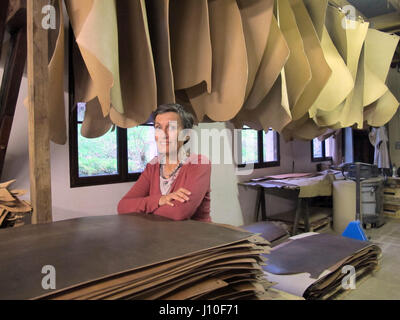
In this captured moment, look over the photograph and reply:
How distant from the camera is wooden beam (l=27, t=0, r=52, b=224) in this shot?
0.66m

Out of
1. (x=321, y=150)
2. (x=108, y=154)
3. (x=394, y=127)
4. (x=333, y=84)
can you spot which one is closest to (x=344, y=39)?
(x=333, y=84)

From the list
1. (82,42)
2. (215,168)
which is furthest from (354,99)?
(215,168)

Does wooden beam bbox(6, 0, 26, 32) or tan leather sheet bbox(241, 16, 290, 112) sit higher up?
wooden beam bbox(6, 0, 26, 32)

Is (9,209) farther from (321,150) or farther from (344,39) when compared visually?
(321,150)

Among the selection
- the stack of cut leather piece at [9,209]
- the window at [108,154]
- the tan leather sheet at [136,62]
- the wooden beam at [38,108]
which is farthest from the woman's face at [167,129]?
the window at [108,154]

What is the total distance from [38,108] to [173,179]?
1.76 ft

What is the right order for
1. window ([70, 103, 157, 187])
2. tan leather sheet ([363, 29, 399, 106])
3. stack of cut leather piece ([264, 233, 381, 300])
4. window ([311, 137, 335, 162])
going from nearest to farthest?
stack of cut leather piece ([264, 233, 381, 300]) < tan leather sheet ([363, 29, 399, 106]) < window ([70, 103, 157, 187]) < window ([311, 137, 335, 162])

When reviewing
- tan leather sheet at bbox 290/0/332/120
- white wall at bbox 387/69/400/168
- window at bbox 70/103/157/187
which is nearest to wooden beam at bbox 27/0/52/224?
tan leather sheet at bbox 290/0/332/120

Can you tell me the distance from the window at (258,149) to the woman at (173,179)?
297cm

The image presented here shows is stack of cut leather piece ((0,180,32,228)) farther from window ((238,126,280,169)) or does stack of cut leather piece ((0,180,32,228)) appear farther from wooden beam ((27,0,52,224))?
window ((238,126,280,169))

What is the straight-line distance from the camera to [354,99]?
1.31 m

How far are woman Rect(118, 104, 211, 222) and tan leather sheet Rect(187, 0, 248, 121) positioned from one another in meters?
0.21

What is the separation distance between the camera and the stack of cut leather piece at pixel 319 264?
0.96m

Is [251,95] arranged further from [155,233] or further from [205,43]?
[155,233]
